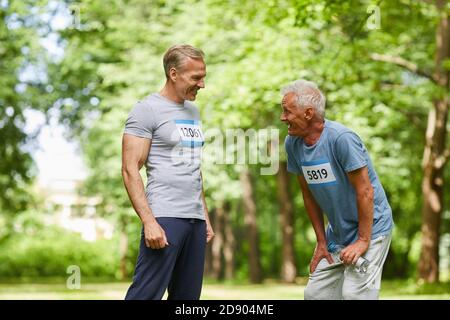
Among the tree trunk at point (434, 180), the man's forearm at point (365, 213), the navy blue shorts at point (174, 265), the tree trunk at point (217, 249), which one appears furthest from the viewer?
the tree trunk at point (217, 249)

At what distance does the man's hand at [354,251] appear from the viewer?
15.5ft

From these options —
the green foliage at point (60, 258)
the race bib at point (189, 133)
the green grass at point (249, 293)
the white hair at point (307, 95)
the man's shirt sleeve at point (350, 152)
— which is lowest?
the green foliage at point (60, 258)

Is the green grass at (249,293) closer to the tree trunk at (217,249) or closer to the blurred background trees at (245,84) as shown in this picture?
the blurred background trees at (245,84)

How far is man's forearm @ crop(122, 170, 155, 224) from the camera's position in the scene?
4.52 meters

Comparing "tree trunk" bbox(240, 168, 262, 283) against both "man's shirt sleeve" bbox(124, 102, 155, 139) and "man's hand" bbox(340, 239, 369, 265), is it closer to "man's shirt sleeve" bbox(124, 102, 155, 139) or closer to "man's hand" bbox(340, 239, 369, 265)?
"man's hand" bbox(340, 239, 369, 265)

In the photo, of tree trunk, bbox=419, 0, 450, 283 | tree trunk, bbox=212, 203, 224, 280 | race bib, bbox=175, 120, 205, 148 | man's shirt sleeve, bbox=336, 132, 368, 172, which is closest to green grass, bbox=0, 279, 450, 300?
tree trunk, bbox=419, 0, 450, 283

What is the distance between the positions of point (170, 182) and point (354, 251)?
3.58 feet

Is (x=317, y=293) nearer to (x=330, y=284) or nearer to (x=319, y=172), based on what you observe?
(x=330, y=284)

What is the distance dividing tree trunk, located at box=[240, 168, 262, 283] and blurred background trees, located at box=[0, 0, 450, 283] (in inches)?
1.4

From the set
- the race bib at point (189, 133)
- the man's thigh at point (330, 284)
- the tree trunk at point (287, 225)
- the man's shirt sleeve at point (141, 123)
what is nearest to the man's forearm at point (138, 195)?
the man's shirt sleeve at point (141, 123)

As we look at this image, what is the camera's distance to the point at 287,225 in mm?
25406

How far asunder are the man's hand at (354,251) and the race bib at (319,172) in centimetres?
37

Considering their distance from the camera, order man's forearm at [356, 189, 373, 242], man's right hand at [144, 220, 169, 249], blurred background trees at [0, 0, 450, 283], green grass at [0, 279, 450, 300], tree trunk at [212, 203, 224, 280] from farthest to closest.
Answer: tree trunk at [212, 203, 224, 280] → blurred background trees at [0, 0, 450, 283] → green grass at [0, 279, 450, 300] → man's forearm at [356, 189, 373, 242] → man's right hand at [144, 220, 169, 249]
